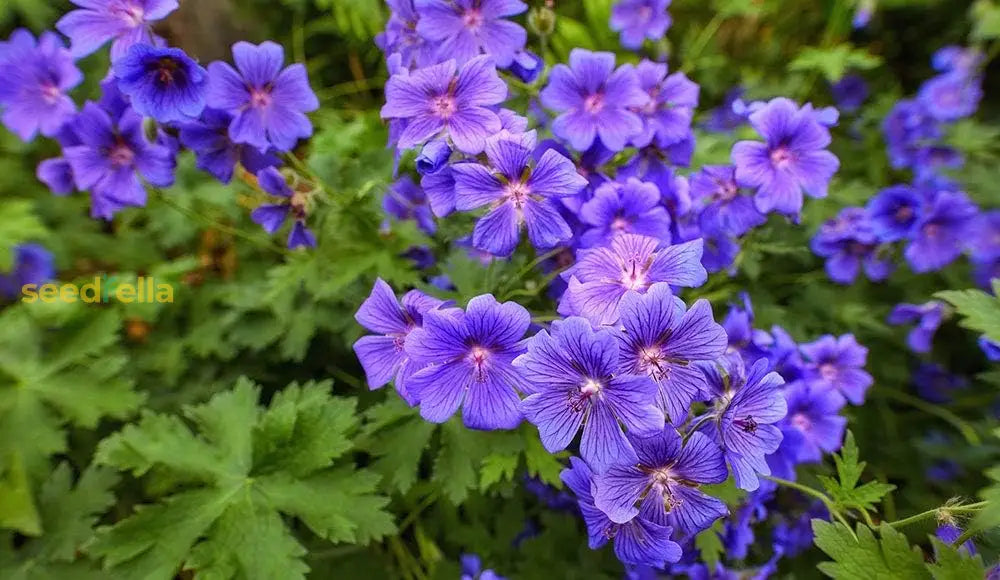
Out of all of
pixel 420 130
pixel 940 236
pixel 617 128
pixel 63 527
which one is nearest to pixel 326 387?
pixel 420 130

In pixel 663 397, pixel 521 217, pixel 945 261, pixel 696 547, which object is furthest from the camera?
pixel 945 261

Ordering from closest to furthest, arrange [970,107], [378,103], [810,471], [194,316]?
1. [810,471]
2. [194,316]
3. [970,107]
4. [378,103]

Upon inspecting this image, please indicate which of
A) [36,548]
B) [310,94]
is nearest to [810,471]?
[310,94]

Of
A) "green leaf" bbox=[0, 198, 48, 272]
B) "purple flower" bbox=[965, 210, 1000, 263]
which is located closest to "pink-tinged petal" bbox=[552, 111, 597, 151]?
"purple flower" bbox=[965, 210, 1000, 263]

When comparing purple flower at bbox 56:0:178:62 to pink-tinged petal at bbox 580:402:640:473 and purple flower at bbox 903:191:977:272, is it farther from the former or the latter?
purple flower at bbox 903:191:977:272

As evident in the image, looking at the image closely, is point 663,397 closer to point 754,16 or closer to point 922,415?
point 922,415

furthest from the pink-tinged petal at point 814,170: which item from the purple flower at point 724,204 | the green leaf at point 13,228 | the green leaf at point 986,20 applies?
the green leaf at point 13,228

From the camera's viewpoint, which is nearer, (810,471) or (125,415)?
(810,471)
